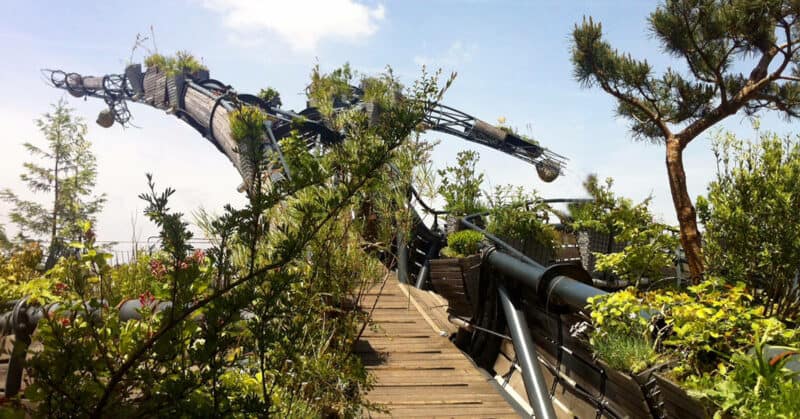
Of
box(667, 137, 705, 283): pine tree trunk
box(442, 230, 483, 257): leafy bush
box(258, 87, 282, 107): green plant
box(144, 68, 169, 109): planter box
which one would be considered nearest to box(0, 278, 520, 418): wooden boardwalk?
box(442, 230, 483, 257): leafy bush

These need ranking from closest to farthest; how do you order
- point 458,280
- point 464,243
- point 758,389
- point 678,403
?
point 758,389 → point 678,403 → point 458,280 → point 464,243

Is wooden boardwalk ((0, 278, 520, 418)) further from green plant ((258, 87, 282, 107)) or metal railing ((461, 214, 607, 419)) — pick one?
green plant ((258, 87, 282, 107))

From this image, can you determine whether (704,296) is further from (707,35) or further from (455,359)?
(707,35)

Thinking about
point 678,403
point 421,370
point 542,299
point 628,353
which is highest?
point 542,299

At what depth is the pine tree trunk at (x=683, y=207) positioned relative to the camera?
5340mm

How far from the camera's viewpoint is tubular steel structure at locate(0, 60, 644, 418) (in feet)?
10.6

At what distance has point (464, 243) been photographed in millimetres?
6055

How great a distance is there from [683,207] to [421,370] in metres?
3.46

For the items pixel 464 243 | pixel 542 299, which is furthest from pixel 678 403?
pixel 464 243

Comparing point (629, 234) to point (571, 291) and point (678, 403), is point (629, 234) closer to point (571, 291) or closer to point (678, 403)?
point (571, 291)

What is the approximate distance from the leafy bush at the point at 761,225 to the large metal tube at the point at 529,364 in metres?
1.19

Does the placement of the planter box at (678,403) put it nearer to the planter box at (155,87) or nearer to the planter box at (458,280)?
the planter box at (458,280)

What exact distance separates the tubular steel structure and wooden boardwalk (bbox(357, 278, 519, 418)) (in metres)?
0.39

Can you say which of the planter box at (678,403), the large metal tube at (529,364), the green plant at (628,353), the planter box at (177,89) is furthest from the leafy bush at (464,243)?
the planter box at (177,89)
